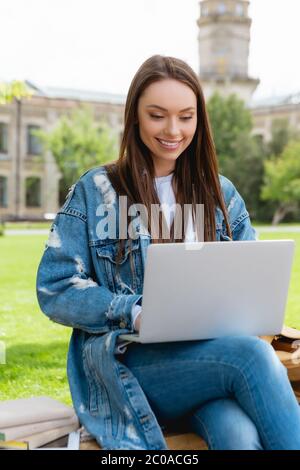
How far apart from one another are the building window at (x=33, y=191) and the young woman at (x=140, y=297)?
92.9 ft

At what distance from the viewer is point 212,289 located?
1859 millimetres

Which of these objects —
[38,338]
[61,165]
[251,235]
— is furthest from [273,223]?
[251,235]

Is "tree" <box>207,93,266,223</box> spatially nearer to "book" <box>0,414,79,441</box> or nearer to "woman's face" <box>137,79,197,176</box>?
"woman's face" <box>137,79,197,176</box>

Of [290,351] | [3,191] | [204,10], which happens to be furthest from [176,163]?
[204,10]

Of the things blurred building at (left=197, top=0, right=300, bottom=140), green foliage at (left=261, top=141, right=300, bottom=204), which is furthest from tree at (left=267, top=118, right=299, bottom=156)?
blurred building at (left=197, top=0, right=300, bottom=140)

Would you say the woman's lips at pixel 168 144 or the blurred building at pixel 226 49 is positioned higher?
the blurred building at pixel 226 49

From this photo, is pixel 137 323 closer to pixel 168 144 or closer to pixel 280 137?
pixel 168 144

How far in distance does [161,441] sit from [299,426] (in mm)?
338

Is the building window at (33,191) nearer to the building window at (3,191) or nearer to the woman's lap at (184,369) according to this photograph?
the building window at (3,191)

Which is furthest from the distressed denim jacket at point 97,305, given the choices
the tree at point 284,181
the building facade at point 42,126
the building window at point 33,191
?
the building window at point 33,191

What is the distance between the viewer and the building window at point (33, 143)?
30.4 m

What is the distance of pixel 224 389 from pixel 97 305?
0.39 metres
